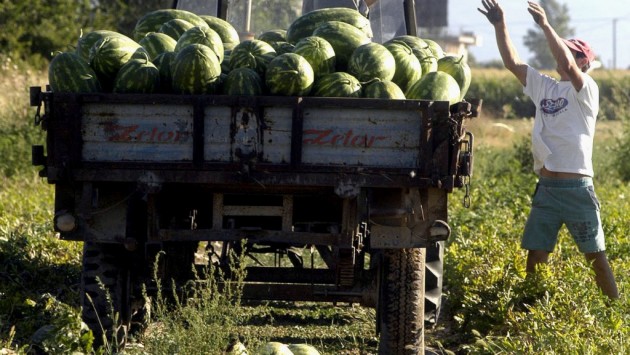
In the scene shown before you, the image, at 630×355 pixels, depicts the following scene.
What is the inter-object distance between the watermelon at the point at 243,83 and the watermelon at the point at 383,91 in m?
0.63

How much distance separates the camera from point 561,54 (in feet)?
23.7

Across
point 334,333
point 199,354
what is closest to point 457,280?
point 334,333

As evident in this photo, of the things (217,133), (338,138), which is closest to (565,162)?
(338,138)

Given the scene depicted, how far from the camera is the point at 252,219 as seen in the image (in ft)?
22.9

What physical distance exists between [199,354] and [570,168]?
3.12m

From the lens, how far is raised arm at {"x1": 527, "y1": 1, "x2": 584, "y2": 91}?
7.23 m

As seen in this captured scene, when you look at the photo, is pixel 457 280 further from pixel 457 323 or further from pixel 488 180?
pixel 488 180

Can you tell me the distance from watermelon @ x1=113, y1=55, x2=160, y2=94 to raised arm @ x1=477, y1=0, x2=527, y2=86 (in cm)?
255

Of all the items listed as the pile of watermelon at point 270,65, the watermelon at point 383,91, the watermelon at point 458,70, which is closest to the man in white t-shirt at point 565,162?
the watermelon at point 458,70

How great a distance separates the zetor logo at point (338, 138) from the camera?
6.03 metres

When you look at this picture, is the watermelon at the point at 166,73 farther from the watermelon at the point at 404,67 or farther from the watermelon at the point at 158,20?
the watermelon at the point at 404,67

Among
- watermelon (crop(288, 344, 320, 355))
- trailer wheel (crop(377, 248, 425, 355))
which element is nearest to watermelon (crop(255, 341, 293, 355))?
watermelon (crop(288, 344, 320, 355))

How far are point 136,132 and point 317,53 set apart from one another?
1201 mm

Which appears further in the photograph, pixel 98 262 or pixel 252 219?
pixel 252 219
